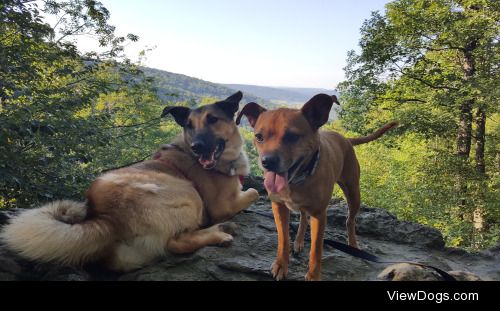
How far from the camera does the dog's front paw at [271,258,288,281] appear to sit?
3293mm

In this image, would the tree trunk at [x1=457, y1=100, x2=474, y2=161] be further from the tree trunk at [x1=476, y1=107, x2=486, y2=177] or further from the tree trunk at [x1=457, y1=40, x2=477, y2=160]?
the tree trunk at [x1=476, y1=107, x2=486, y2=177]

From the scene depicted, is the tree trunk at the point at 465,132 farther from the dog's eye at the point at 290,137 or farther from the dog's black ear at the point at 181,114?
the dog's eye at the point at 290,137

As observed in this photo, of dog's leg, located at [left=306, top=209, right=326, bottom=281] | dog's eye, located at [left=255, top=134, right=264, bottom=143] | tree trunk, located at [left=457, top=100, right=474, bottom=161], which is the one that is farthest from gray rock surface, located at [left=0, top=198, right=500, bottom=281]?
tree trunk, located at [left=457, top=100, right=474, bottom=161]

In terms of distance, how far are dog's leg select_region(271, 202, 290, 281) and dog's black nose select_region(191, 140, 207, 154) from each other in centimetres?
151

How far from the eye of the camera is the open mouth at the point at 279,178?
3.14m

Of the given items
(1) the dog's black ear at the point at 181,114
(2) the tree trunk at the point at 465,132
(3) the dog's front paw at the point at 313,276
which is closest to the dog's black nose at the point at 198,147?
(1) the dog's black ear at the point at 181,114

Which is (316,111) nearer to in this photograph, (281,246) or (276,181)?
(276,181)

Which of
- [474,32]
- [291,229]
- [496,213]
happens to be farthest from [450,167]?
[291,229]

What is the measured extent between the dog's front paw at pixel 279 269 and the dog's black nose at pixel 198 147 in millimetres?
1869

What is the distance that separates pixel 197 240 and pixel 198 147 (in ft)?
4.23

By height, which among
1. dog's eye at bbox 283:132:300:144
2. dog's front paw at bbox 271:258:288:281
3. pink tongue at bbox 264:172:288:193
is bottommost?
dog's front paw at bbox 271:258:288:281

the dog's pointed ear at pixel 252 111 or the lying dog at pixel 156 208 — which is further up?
the dog's pointed ear at pixel 252 111

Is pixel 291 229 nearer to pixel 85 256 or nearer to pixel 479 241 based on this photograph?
pixel 85 256
